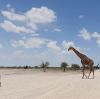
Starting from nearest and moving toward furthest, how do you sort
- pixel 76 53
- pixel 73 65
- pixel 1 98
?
pixel 1 98 → pixel 76 53 → pixel 73 65

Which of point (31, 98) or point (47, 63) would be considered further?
point (47, 63)

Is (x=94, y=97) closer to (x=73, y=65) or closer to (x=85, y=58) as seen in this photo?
(x=85, y=58)

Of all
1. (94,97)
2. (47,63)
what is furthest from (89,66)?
(47,63)

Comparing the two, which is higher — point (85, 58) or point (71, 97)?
point (85, 58)

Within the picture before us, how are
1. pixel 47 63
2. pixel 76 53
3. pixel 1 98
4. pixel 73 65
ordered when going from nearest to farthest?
pixel 1 98
pixel 76 53
pixel 47 63
pixel 73 65

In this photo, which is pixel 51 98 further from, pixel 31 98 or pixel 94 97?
pixel 94 97

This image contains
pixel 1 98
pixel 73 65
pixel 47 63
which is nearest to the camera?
pixel 1 98

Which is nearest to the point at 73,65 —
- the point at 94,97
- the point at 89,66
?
the point at 89,66

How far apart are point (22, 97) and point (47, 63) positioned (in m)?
99.3

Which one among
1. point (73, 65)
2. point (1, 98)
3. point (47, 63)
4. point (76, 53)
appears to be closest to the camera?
point (1, 98)

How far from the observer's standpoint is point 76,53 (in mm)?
32031

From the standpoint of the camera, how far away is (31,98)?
1455 centimetres

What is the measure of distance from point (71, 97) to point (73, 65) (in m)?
121

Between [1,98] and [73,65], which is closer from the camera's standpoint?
[1,98]
